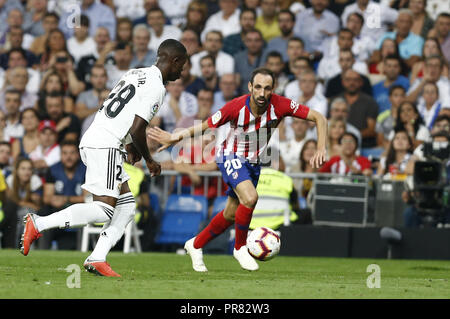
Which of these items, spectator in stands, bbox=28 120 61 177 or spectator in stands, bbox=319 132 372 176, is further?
spectator in stands, bbox=28 120 61 177

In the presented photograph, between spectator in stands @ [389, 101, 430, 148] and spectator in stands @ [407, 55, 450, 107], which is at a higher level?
spectator in stands @ [407, 55, 450, 107]

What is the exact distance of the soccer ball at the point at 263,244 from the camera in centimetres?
1020

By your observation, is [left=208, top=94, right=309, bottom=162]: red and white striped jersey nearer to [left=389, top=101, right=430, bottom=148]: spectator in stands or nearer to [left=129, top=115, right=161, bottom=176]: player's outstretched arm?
[left=129, top=115, right=161, bottom=176]: player's outstretched arm

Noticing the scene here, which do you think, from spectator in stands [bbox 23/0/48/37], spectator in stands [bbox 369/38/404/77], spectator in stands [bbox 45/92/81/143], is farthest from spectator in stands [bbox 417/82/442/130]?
spectator in stands [bbox 23/0/48/37]

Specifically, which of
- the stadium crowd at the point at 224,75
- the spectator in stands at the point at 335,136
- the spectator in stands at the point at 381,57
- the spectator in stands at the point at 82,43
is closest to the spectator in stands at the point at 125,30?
the stadium crowd at the point at 224,75

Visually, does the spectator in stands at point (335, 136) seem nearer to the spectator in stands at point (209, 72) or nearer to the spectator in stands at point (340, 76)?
the spectator in stands at point (340, 76)

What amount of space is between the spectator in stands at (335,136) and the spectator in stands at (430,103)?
148 centimetres

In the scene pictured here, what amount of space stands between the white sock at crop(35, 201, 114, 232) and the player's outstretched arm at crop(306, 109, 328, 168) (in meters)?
2.26

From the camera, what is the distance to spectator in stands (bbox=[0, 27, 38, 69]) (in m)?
20.5

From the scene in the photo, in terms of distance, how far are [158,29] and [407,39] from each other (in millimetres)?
5063

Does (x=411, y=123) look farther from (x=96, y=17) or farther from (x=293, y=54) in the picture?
(x=96, y=17)

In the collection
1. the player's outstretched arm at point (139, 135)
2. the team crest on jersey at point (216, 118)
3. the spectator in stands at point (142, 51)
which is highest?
the spectator in stands at point (142, 51)
